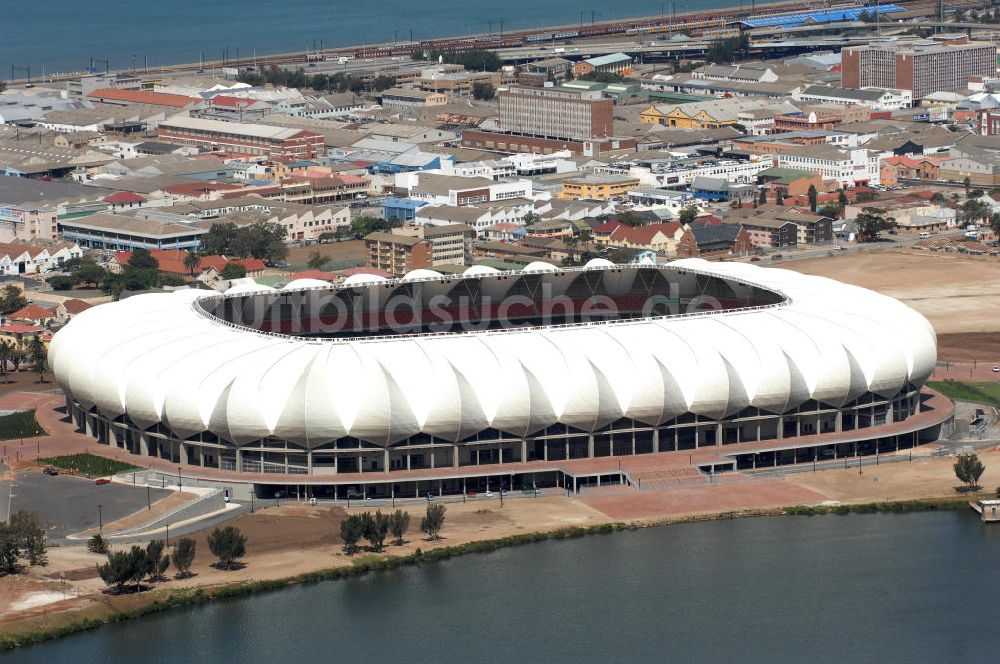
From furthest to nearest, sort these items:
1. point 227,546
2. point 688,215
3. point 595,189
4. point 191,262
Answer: point 595,189
point 688,215
point 191,262
point 227,546

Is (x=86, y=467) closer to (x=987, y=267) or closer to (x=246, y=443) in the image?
(x=246, y=443)

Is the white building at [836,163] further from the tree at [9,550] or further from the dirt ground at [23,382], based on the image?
the tree at [9,550]

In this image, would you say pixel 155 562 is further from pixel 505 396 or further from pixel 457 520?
pixel 505 396

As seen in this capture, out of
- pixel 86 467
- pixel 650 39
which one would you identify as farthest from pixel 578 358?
pixel 650 39

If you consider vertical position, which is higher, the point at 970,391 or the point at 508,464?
the point at 508,464

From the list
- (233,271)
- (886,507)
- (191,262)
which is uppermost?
(191,262)

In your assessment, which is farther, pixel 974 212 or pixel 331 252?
pixel 974 212

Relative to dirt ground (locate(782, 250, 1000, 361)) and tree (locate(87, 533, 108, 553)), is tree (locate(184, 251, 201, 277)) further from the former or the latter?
tree (locate(87, 533, 108, 553))

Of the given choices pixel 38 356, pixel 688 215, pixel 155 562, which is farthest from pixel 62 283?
pixel 155 562

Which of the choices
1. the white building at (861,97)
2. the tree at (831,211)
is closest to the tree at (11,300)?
the tree at (831,211)
